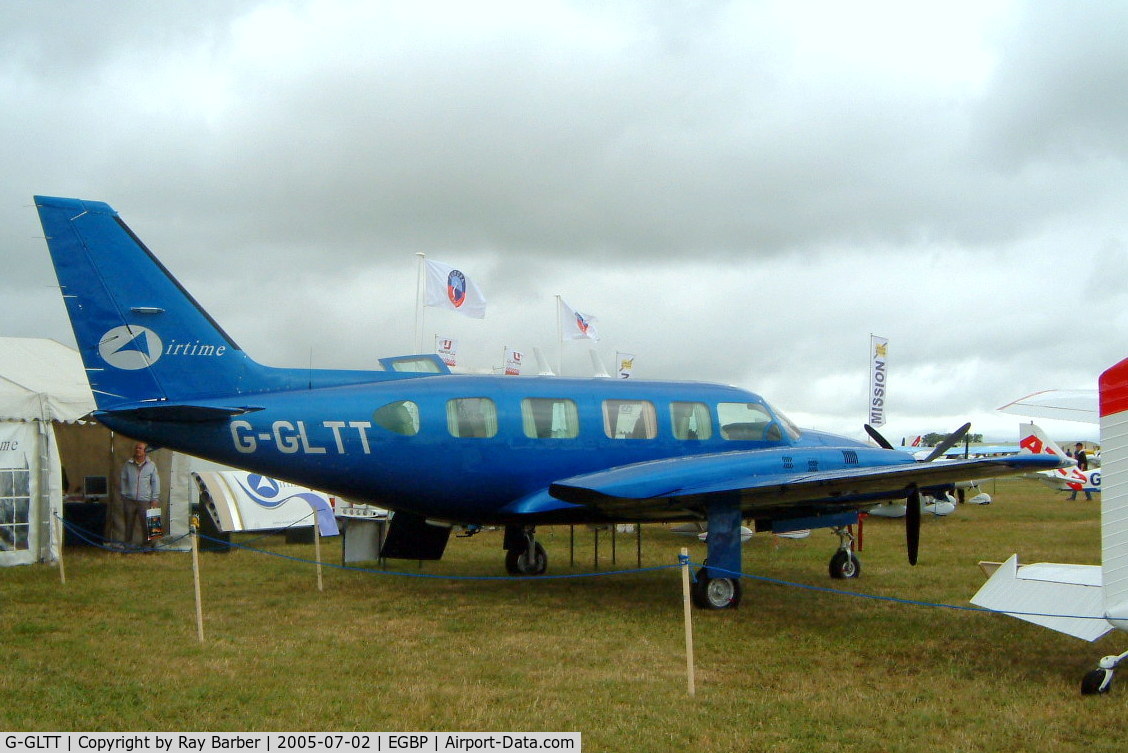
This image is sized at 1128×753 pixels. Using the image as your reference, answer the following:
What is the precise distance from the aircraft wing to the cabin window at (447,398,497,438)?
4.01ft

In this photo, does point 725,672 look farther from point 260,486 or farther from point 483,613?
point 260,486

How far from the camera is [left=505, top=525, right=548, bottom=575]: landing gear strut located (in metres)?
14.7

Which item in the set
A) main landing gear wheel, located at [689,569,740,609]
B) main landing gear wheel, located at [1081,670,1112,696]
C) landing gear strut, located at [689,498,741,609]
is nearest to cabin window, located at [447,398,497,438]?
landing gear strut, located at [689,498,741,609]

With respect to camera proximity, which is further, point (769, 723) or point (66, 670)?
point (66, 670)

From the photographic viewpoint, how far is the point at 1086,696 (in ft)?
23.5

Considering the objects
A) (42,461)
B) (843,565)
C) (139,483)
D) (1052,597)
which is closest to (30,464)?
(42,461)

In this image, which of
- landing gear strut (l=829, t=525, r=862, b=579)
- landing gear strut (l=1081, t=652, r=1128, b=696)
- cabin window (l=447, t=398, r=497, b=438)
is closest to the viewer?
landing gear strut (l=1081, t=652, r=1128, b=696)

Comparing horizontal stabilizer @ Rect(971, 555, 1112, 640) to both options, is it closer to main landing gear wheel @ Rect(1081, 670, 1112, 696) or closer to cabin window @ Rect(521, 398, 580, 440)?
main landing gear wheel @ Rect(1081, 670, 1112, 696)

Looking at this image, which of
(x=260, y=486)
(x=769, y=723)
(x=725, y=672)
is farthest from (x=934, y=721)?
(x=260, y=486)

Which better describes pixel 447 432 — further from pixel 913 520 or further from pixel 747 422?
pixel 913 520

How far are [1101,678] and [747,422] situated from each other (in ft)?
21.6

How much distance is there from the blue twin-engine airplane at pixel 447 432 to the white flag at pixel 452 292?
1533 cm

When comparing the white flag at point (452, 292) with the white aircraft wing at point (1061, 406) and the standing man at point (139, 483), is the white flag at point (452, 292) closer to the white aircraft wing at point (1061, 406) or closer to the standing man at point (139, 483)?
the standing man at point (139, 483)

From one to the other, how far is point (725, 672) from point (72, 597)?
30.3 feet
